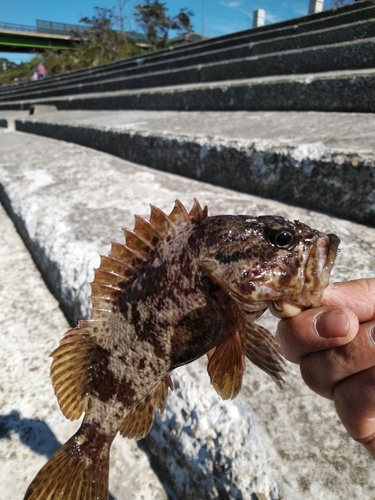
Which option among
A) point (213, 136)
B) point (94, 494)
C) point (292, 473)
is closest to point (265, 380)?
point (292, 473)

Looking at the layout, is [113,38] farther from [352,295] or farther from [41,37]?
[352,295]

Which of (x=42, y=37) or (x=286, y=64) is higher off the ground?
(x=42, y=37)

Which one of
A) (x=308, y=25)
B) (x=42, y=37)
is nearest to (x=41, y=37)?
(x=42, y=37)

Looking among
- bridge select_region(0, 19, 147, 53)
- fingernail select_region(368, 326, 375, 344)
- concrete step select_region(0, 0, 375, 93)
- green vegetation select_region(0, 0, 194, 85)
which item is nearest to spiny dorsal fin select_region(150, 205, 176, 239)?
fingernail select_region(368, 326, 375, 344)

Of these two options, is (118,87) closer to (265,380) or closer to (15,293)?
(15,293)

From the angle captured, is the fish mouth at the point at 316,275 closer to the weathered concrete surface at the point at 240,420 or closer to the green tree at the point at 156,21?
the weathered concrete surface at the point at 240,420
